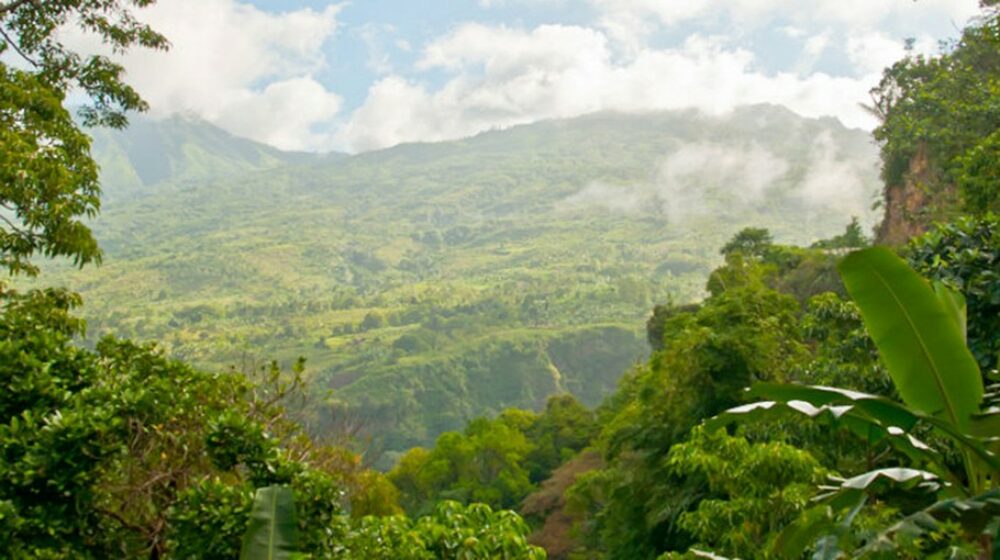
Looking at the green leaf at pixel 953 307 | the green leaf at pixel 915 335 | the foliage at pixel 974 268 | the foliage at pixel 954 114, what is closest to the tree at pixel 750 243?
the foliage at pixel 954 114

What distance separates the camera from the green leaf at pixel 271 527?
3.17 meters

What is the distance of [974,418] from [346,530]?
297 centimetres

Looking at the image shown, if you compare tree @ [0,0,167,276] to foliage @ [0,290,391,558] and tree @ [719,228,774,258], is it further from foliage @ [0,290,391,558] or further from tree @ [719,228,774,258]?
tree @ [719,228,774,258]

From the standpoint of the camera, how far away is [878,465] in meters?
8.57

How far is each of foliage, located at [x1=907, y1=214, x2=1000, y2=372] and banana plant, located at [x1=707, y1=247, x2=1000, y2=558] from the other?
7.98 ft

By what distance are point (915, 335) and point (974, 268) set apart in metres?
3.50

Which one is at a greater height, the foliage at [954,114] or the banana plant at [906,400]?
the foliage at [954,114]

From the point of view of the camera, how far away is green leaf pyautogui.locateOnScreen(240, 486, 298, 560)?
317 cm

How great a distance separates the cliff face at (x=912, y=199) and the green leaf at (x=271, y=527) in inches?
779

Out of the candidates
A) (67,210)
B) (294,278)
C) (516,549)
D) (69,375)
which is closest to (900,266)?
(516,549)

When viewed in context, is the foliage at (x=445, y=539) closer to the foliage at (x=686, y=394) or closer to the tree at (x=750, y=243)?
the foliage at (x=686, y=394)

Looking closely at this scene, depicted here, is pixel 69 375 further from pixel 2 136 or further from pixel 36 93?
pixel 36 93

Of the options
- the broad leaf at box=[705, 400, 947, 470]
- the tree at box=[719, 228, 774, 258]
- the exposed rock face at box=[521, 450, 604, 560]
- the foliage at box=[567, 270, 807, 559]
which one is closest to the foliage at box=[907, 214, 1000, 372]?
the broad leaf at box=[705, 400, 947, 470]

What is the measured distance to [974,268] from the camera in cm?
Result: 554
